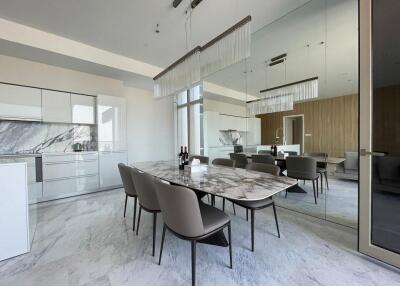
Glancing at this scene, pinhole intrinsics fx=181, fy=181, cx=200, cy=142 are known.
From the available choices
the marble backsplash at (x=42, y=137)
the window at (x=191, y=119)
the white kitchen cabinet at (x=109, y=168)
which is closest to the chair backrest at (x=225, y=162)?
Answer: the window at (x=191, y=119)

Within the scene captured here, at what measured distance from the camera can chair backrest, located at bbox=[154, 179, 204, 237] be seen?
1245 mm

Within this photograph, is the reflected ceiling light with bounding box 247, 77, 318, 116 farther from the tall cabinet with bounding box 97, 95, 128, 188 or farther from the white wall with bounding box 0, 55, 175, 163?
the tall cabinet with bounding box 97, 95, 128, 188

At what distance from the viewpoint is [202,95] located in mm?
4898

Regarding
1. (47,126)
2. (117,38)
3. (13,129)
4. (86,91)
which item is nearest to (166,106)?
(86,91)

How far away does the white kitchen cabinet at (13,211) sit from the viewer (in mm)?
1726

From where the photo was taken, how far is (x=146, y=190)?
179cm

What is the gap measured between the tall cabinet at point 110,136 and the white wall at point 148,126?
0.79 m

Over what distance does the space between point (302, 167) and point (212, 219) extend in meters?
1.93

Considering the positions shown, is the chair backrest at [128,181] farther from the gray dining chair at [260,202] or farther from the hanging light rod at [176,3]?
the hanging light rod at [176,3]

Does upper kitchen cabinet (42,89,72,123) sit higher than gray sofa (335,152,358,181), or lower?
higher

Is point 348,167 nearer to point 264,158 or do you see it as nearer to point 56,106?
point 264,158

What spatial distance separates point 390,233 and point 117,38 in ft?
14.7

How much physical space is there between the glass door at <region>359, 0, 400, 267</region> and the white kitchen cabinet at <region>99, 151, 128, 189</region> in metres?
4.24

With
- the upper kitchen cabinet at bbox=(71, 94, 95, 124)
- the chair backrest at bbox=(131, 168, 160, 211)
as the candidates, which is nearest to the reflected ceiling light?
the chair backrest at bbox=(131, 168, 160, 211)
